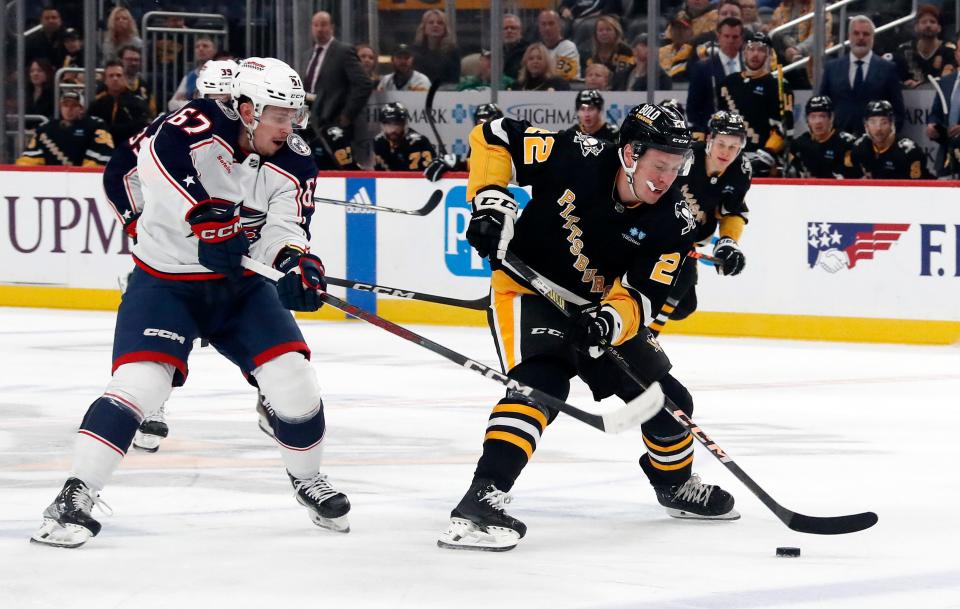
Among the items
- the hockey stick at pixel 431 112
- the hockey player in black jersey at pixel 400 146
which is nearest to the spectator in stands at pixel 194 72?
the hockey player in black jersey at pixel 400 146

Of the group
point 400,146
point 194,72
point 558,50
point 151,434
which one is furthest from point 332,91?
point 151,434

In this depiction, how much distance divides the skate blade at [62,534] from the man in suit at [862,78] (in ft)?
19.7

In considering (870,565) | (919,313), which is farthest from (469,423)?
(919,313)

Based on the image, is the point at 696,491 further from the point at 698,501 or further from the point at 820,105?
the point at 820,105

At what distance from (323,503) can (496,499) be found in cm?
44

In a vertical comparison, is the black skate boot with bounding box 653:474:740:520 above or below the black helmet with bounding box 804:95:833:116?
Result: below

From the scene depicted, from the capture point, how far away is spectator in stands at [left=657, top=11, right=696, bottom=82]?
30.7 ft

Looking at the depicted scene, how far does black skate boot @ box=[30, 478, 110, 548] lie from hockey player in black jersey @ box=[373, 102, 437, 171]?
616 centimetres

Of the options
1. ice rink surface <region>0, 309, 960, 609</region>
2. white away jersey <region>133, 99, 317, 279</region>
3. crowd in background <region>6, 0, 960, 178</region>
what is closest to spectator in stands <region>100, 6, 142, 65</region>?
crowd in background <region>6, 0, 960, 178</region>

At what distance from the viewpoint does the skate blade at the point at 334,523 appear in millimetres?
4062

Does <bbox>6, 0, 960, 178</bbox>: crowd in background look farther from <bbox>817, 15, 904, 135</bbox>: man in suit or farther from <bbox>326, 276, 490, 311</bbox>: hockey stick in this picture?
<bbox>326, 276, 490, 311</bbox>: hockey stick

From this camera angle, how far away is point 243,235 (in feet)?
13.0

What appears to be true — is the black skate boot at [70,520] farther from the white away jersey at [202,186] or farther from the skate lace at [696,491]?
the skate lace at [696,491]

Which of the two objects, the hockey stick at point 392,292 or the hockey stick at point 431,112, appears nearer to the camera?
the hockey stick at point 392,292
